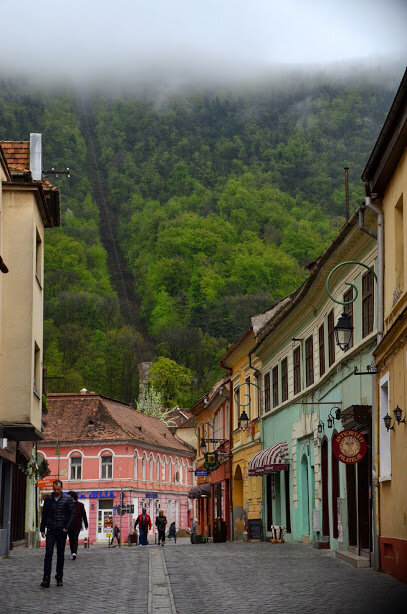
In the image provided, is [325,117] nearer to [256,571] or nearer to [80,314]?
[80,314]

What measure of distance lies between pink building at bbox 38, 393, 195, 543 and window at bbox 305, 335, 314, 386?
42.2 metres

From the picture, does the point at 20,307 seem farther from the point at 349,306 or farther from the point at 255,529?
the point at 255,529

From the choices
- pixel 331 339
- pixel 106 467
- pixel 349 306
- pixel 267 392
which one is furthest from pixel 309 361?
pixel 106 467

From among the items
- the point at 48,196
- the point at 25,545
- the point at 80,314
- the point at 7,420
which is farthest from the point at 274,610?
the point at 80,314

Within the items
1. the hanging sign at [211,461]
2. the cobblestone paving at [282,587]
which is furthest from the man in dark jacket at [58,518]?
the hanging sign at [211,461]

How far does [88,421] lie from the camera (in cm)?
7612

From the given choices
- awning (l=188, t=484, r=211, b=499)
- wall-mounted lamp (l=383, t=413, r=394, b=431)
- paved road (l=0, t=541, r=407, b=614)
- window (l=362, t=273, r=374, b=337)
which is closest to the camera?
paved road (l=0, t=541, r=407, b=614)

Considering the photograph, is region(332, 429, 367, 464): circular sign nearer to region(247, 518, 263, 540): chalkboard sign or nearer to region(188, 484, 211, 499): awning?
region(247, 518, 263, 540): chalkboard sign

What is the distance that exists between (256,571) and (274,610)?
7.15 m

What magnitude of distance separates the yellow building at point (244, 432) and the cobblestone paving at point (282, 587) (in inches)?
696

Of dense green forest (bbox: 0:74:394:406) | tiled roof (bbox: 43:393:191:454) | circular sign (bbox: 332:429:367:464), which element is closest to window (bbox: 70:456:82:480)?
tiled roof (bbox: 43:393:191:454)

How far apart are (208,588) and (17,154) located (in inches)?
729

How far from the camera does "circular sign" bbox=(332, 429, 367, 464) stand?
18.2m

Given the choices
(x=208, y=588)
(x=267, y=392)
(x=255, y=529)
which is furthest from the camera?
(x=267, y=392)
